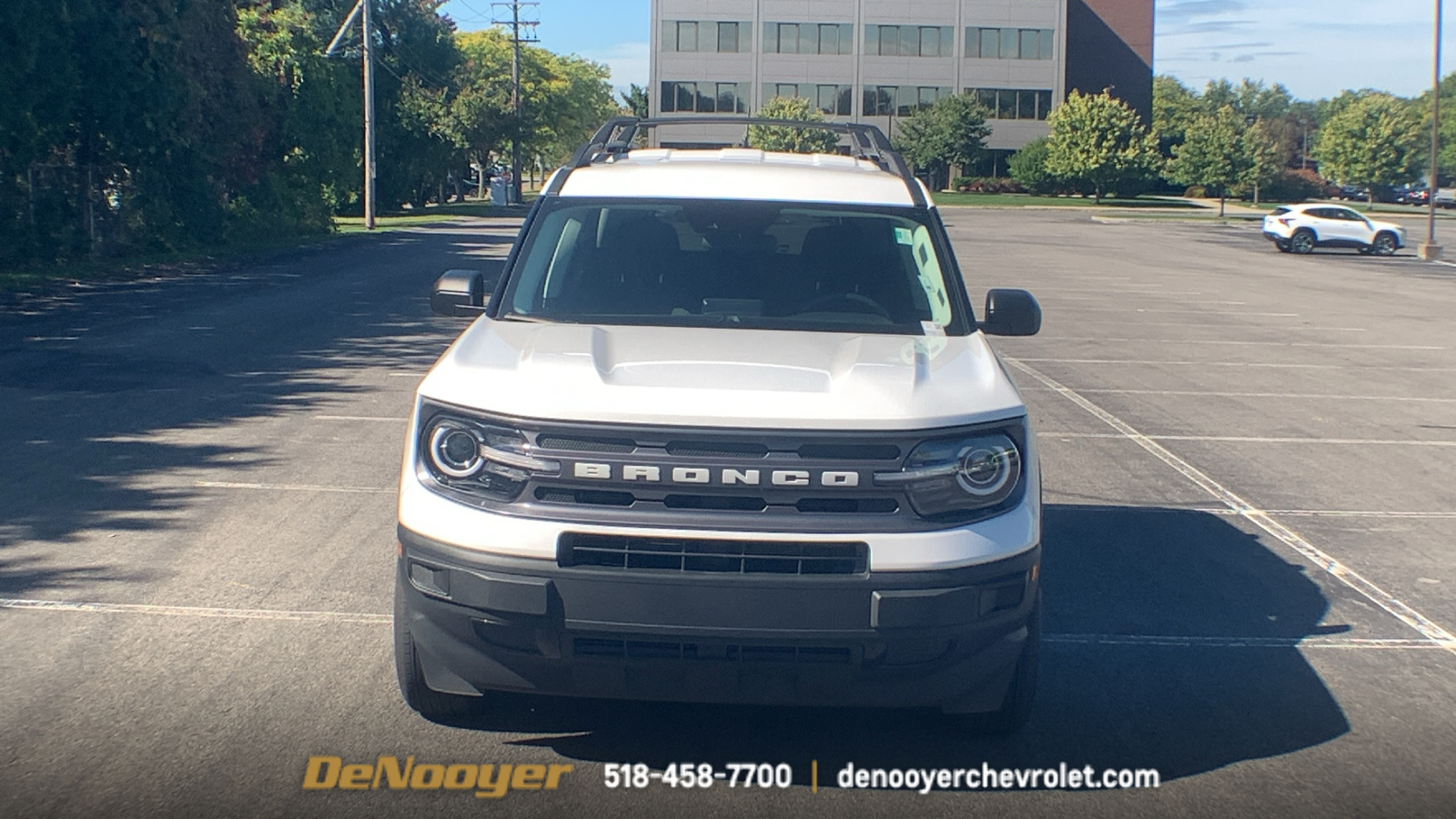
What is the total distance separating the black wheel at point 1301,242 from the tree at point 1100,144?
4222 cm

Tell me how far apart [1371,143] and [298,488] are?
3740 inches

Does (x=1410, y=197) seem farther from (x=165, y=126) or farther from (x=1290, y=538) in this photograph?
(x=1290, y=538)

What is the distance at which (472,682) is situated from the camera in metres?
4.15


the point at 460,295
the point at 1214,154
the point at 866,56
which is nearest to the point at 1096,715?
the point at 460,295

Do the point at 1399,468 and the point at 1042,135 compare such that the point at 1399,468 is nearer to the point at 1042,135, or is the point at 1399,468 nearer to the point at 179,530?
the point at 179,530

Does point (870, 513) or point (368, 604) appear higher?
point (870, 513)

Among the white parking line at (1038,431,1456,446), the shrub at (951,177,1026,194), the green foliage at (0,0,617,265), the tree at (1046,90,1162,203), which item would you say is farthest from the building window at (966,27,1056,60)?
the white parking line at (1038,431,1456,446)

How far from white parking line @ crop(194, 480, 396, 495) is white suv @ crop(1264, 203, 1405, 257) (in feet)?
129

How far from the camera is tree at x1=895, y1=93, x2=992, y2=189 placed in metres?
89.0

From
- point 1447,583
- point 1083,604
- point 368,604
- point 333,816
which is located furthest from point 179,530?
point 1447,583

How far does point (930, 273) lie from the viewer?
575 cm

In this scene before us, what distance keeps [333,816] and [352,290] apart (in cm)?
1881

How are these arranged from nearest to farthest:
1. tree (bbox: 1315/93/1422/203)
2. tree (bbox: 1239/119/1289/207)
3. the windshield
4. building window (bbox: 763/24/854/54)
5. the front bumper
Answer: the front bumper < the windshield < tree (bbox: 1239/119/1289/207) < tree (bbox: 1315/93/1422/203) < building window (bbox: 763/24/854/54)

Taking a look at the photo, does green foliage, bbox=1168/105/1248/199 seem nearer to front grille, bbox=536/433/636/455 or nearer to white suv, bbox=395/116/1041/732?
white suv, bbox=395/116/1041/732
